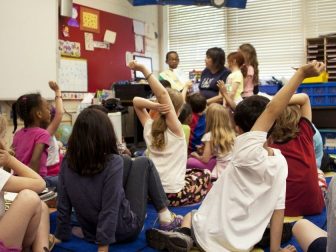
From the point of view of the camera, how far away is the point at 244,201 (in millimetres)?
1429

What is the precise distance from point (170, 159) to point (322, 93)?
278cm

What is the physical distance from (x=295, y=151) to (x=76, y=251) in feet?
4.03

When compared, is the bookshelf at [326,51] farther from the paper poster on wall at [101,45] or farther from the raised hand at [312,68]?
the raised hand at [312,68]

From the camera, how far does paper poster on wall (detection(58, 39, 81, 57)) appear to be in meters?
4.40

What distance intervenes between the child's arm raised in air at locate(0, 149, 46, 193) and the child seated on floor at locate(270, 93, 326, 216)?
1.21 meters

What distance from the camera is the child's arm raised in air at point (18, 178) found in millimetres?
1413

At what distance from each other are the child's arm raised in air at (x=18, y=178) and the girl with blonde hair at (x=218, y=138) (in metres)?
1.51

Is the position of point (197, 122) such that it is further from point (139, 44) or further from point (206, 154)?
point (139, 44)

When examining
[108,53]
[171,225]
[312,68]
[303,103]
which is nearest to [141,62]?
[108,53]

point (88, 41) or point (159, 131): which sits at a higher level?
point (88, 41)

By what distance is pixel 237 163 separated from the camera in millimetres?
1415

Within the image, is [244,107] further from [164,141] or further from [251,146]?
[164,141]

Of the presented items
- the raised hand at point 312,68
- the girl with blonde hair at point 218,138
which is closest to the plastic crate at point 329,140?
the girl with blonde hair at point 218,138

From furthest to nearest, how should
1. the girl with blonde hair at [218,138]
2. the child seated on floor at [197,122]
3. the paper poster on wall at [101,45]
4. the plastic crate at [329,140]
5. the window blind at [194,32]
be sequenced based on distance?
the window blind at [194,32] → the paper poster on wall at [101,45] → the plastic crate at [329,140] → the child seated on floor at [197,122] → the girl with blonde hair at [218,138]
